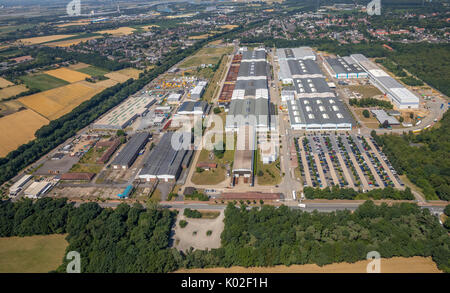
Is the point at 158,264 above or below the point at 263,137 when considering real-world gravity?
below

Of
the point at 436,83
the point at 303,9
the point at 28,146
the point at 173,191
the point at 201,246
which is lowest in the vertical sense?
the point at 201,246

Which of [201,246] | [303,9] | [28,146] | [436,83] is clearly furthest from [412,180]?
[303,9]

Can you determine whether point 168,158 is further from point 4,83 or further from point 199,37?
point 199,37

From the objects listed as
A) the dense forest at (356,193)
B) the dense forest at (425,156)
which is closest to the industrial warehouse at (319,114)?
the dense forest at (425,156)

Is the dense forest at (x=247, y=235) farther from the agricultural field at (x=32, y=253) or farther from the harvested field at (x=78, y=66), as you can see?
the harvested field at (x=78, y=66)

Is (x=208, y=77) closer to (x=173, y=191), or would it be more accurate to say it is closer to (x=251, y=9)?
(x=173, y=191)

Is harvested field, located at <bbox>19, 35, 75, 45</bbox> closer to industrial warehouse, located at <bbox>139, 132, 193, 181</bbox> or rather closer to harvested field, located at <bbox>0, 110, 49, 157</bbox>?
harvested field, located at <bbox>0, 110, 49, 157</bbox>
